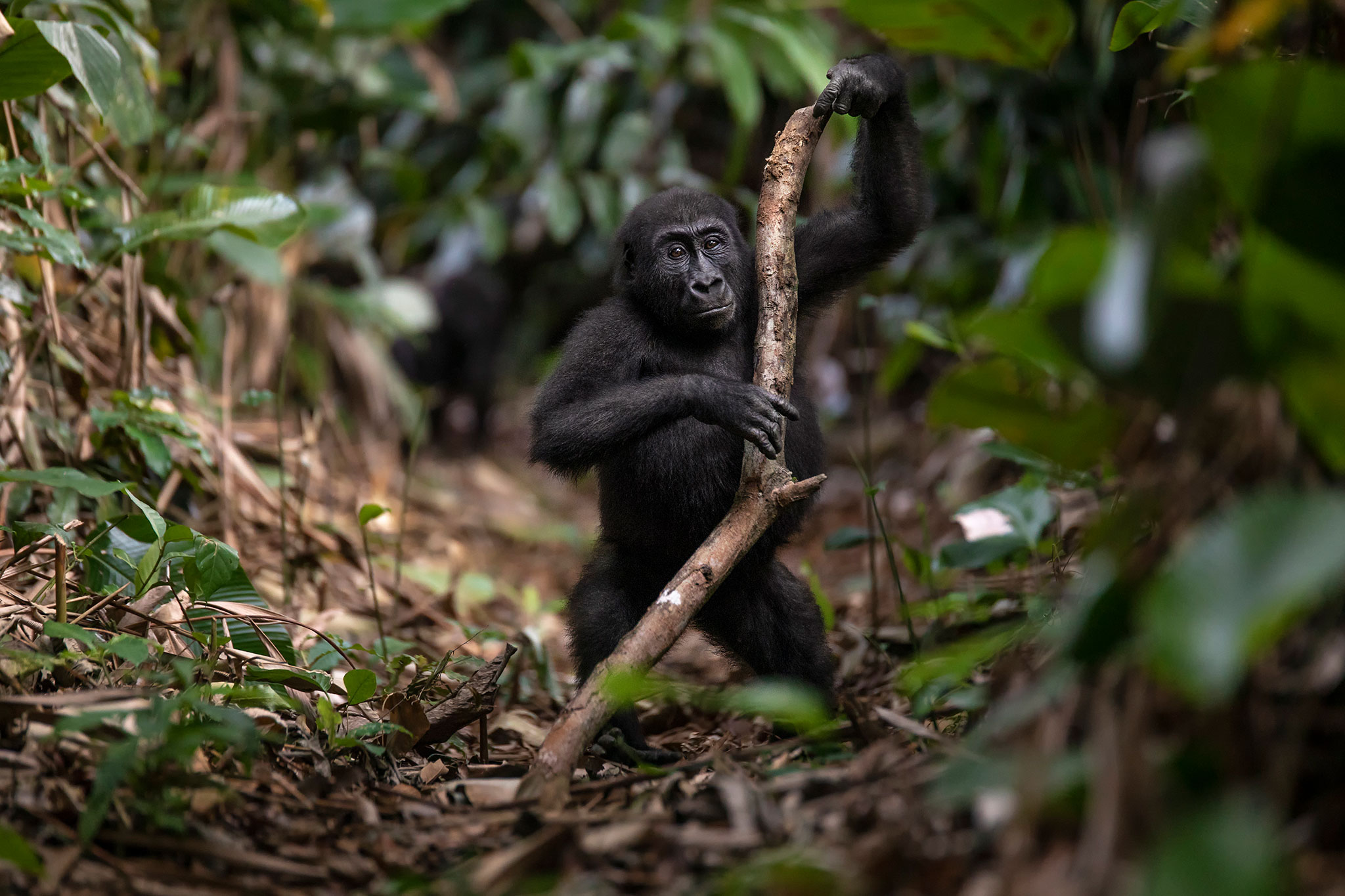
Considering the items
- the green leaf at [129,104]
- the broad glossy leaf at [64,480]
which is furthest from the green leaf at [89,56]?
the broad glossy leaf at [64,480]

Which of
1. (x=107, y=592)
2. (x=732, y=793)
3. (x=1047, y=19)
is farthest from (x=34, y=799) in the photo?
(x=1047, y=19)

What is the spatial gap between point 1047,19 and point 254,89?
5.95 meters

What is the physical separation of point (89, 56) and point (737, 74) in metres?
3.78

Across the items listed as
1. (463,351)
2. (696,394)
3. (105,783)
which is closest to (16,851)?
(105,783)

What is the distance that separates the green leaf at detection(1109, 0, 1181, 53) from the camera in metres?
2.82

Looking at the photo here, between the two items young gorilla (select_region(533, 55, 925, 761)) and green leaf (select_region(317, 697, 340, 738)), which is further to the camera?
young gorilla (select_region(533, 55, 925, 761))

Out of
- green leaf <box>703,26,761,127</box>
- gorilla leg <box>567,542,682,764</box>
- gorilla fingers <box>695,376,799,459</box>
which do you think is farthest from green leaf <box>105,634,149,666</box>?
green leaf <box>703,26,761,127</box>

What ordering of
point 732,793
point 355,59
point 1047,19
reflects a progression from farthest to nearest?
point 355,59 → point 1047,19 → point 732,793

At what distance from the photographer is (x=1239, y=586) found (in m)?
1.41

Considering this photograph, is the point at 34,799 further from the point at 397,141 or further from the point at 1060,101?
the point at 397,141

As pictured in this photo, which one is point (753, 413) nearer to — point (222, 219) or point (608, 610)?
point (608, 610)

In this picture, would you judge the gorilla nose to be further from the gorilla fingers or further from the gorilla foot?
the gorilla foot

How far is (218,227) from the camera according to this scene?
388 centimetres

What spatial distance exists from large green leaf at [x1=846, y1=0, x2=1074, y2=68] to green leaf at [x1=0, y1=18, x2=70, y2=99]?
247 cm
